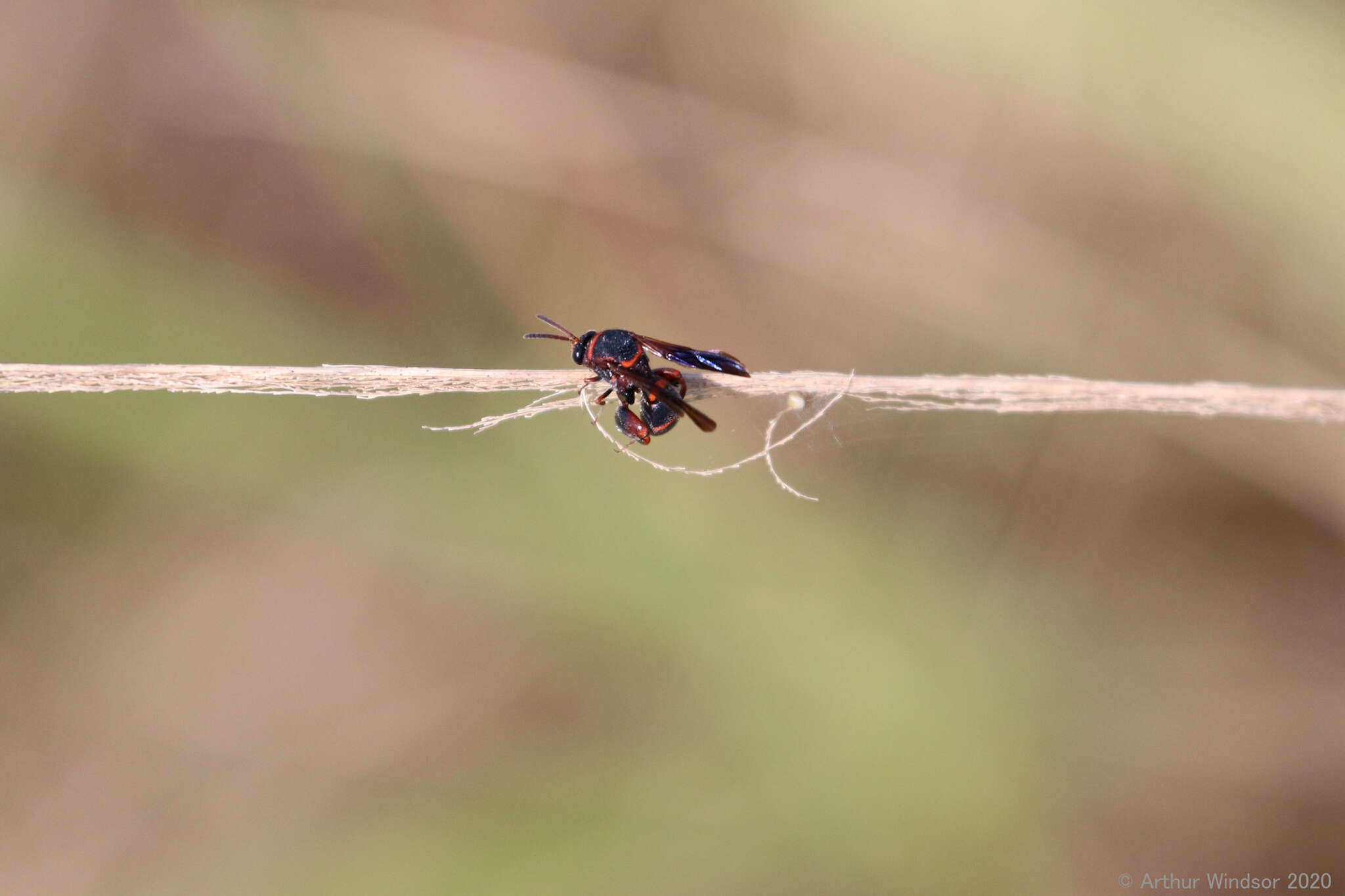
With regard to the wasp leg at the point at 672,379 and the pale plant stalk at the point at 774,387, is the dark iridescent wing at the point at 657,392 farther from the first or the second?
the pale plant stalk at the point at 774,387

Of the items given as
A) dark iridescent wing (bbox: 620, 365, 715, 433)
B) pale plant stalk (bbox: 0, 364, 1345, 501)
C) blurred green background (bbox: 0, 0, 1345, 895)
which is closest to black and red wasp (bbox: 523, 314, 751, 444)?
dark iridescent wing (bbox: 620, 365, 715, 433)

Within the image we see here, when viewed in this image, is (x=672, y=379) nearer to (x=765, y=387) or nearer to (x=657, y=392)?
(x=657, y=392)

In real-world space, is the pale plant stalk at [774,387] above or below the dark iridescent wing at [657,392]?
below

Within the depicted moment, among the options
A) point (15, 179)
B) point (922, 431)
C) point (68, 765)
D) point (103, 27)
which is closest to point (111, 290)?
point (15, 179)

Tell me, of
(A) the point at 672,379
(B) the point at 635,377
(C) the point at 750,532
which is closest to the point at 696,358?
(A) the point at 672,379

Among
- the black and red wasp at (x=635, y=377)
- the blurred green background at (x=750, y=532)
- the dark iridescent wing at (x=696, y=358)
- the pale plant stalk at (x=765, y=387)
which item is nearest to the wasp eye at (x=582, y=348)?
the black and red wasp at (x=635, y=377)

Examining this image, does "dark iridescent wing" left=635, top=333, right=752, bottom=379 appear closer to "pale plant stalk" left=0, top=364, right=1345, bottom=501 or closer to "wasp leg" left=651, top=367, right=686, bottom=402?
"wasp leg" left=651, top=367, right=686, bottom=402

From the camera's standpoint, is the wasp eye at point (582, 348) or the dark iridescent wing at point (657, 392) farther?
the wasp eye at point (582, 348)
